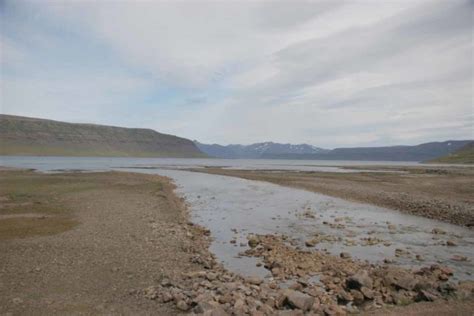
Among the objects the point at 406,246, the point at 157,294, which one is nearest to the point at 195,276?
the point at 157,294

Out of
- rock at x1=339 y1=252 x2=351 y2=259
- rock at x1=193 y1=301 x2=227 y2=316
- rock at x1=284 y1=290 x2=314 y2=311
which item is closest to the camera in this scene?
rock at x1=193 y1=301 x2=227 y2=316

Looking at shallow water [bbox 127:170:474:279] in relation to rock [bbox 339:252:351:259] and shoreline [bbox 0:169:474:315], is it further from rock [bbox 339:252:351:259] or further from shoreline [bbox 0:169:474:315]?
shoreline [bbox 0:169:474:315]

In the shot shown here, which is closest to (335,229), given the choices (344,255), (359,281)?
(344,255)

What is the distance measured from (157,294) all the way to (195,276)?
214cm

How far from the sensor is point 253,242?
19.3 m

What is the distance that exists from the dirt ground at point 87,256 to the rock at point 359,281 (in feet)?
21.6

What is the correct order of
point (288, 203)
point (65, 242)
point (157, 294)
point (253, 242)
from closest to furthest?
point (157, 294)
point (65, 242)
point (253, 242)
point (288, 203)

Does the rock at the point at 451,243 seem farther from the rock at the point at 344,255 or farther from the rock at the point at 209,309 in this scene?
the rock at the point at 209,309

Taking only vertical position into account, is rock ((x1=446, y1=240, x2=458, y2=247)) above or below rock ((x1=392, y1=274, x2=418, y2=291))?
below

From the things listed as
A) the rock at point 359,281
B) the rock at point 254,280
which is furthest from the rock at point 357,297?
the rock at point 254,280

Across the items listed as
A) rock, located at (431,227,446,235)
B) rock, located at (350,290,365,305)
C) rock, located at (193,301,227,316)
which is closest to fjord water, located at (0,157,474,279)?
rock, located at (431,227,446,235)

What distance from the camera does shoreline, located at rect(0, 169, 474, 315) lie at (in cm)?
1084

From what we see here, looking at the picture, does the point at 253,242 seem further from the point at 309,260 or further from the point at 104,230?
the point at 104,230

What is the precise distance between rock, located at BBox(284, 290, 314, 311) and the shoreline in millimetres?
30
